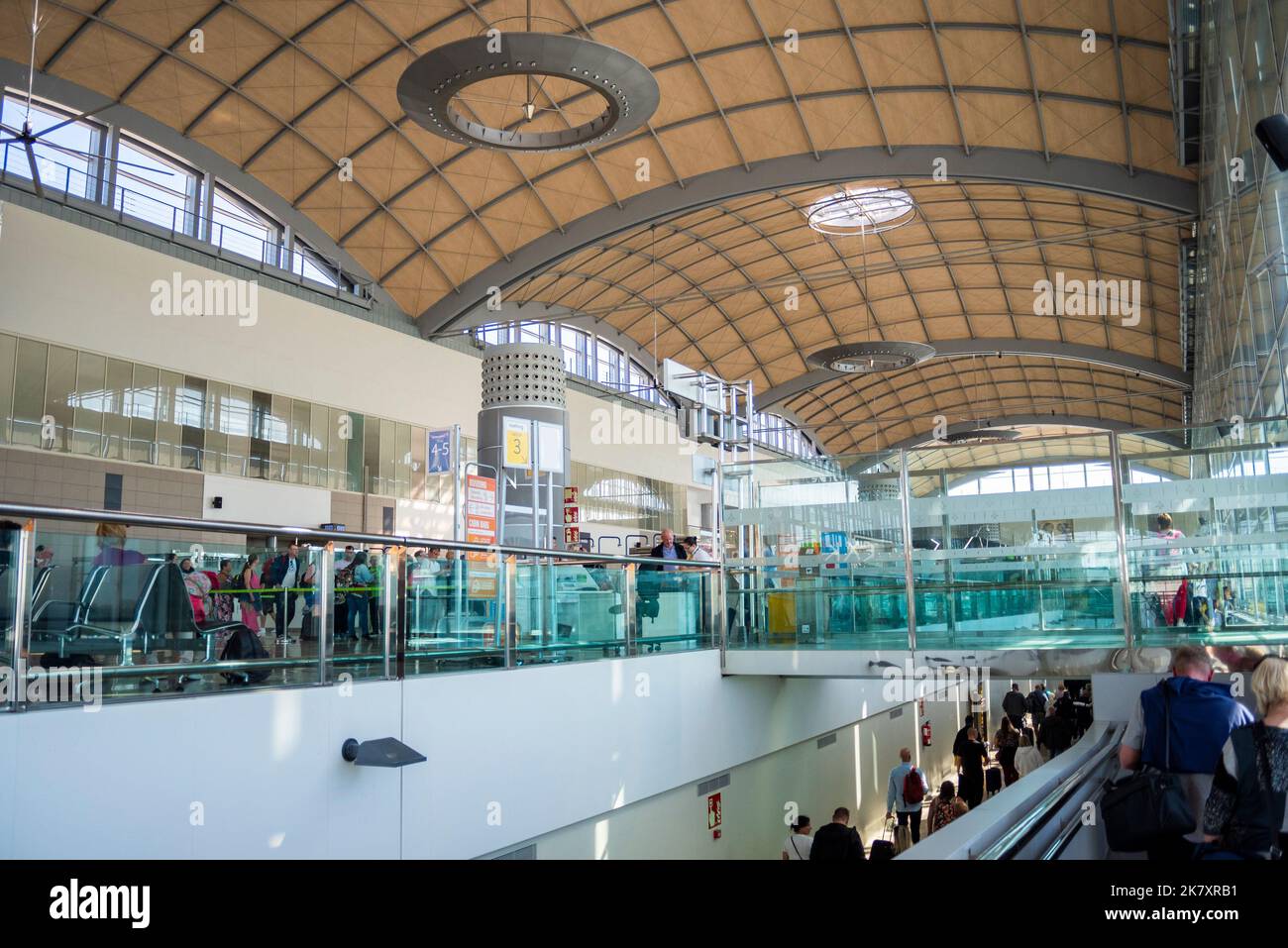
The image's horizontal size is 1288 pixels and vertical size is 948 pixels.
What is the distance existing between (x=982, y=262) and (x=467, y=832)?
3557cm

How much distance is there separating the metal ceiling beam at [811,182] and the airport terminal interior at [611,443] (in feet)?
0.40

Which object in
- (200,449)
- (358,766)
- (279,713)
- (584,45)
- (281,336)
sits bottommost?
(358,766)

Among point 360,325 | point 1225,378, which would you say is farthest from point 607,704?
point 360,325

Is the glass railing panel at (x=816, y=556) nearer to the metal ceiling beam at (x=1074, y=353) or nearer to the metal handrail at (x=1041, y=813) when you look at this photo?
the metal handrail at (x=1041, y=813)

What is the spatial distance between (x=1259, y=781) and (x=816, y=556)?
378 inches

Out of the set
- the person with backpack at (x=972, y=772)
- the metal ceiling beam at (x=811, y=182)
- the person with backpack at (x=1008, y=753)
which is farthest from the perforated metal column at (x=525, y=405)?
the metal ceiling beam at (x=811, y=182)

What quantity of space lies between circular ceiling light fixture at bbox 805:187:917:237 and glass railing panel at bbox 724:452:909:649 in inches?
862

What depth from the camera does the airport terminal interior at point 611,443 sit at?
21.1 ft

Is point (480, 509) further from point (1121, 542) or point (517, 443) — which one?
point (1121, 542)

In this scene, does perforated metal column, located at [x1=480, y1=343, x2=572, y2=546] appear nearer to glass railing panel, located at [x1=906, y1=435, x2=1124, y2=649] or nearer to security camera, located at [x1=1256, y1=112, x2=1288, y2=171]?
glass railing panel, located at [x1=906, y1=435, x2=1124, y2=649]

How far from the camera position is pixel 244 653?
701cm
